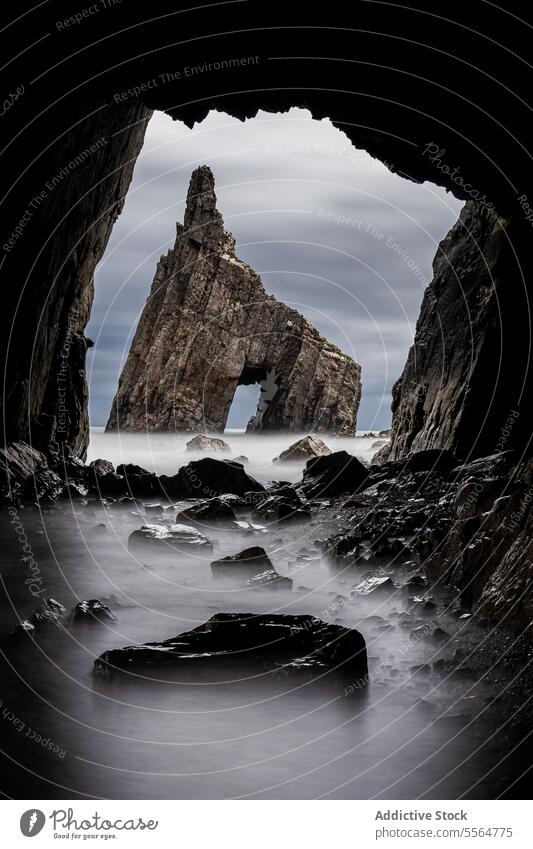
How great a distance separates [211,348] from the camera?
66688 millimetres

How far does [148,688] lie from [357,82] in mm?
11502

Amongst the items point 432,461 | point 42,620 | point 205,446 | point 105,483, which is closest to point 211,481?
point 105,483

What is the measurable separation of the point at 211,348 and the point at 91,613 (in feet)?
192

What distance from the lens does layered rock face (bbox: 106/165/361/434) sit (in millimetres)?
66312

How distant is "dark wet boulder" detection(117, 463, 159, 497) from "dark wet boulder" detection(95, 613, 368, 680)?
1427 cm

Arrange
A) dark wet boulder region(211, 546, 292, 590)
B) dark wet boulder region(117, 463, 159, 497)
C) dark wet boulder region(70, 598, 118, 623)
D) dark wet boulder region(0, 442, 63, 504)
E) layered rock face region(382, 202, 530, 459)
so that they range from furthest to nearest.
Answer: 1. dark wet boulder region(117, 463, 159, 497)
2. layered rock face region(382, 202, 530, 459)
3. dark wet boulder region(0, 442, 63, 504)
4. dark wet boulder region(211, 546, 292, 590)
5. dark wet boulder region(70, 598, 118, 623)

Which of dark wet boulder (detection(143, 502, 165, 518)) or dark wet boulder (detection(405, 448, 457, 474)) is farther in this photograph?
dark wet boulder (detection(143, 502, 165, 518))

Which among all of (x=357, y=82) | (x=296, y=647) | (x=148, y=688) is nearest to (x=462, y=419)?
(x=357, y=82)

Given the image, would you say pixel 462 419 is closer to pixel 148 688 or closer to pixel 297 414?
pixel 148 688

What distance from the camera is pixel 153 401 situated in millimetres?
68375

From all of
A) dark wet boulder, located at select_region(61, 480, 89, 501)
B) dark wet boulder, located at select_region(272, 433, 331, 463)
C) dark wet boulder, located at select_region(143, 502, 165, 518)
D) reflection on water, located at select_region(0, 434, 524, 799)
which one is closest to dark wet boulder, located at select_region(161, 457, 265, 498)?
dark wet boulder, located at select_region(143, 502, 165, 518)

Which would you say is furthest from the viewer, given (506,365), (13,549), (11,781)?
(506,365)

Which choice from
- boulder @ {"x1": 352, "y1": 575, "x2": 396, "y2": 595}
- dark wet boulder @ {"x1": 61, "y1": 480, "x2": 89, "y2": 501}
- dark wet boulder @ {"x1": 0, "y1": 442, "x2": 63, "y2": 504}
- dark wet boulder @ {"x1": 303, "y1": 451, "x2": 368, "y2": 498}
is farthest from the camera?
dark wet boulder @ {"x1": 303, "y1": 451, "x2": 368, "y2": 498}

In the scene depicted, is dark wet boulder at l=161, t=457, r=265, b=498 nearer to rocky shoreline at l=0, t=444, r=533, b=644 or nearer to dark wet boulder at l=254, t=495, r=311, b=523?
rocky shoreline at l=0, t=444, r=533, b=644
